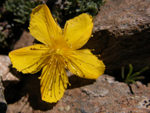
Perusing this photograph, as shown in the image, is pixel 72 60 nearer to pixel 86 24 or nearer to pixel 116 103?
pixel 86 24

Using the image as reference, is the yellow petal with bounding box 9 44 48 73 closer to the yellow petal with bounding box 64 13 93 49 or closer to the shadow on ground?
the yellow petal with bounding box 64 13 93 49

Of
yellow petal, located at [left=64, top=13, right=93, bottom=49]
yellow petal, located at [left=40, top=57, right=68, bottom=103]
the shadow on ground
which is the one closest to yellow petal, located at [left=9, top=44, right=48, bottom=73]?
yellow petal, located at [left=40, top=57, right=68, bottom=103]

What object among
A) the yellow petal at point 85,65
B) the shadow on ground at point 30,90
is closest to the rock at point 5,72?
the shadow on ground at point 30,90


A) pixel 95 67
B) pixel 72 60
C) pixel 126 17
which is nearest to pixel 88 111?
pixel 95 67

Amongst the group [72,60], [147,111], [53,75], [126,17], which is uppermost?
[126,17]

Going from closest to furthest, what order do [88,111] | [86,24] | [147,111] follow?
[147,111] → [88,111] → [86,24]

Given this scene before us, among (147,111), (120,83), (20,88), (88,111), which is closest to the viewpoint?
(147,111)
